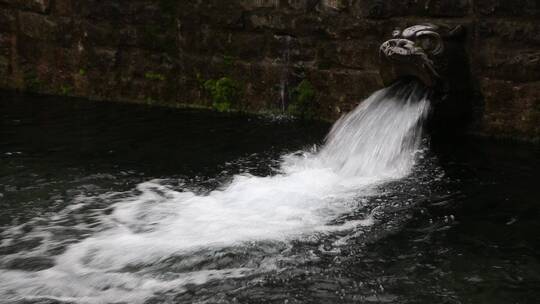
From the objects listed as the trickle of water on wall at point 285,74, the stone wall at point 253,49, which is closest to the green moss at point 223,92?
the stone wall at point 253,49

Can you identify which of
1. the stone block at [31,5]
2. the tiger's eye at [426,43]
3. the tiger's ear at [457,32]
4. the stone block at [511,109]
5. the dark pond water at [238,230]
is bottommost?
the dark pond water at [238,230]

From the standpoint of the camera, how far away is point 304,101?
7.27 metres

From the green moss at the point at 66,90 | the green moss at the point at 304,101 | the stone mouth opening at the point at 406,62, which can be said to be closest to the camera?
the stone mouth opening at the point at 406,62

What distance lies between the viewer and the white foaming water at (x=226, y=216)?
3.69 meters

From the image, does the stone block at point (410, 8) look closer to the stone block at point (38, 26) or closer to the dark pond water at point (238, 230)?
the dark pond water at point (238, 230)

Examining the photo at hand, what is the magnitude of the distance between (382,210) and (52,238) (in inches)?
91.2

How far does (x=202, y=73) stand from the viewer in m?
7.72

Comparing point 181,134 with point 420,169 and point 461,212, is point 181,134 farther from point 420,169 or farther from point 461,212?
point 461,212

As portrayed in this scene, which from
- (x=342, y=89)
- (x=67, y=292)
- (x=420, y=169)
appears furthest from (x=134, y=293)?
(x=342, y=89)

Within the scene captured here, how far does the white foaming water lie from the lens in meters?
3.69

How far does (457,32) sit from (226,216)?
3051 millimetres

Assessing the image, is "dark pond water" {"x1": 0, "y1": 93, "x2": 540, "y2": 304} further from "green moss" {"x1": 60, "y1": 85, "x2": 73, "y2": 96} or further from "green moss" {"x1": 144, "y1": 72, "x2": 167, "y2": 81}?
"green moss" {"x1": 60, "y1": 85, "x2": 73, "y2": 96}

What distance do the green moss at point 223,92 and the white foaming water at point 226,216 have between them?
64.0 inches

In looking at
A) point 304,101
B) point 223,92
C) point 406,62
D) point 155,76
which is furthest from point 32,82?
point 406,62
